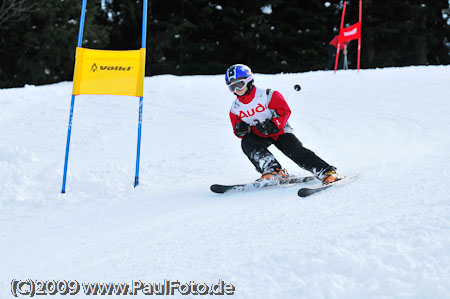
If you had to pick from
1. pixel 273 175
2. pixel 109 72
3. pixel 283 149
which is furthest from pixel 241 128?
pixel 109 72

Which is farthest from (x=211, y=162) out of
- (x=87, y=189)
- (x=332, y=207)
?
(x=332, y=207)

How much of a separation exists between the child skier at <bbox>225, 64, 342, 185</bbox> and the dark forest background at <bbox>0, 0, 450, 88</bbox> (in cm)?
1583

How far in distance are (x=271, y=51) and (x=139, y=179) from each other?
56.0 feet

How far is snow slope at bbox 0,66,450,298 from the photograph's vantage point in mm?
2373

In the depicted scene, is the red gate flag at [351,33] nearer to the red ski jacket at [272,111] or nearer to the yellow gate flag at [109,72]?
the red ski jacket at [272,111]

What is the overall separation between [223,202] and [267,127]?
0.94 m

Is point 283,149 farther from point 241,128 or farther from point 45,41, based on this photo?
point 45,41

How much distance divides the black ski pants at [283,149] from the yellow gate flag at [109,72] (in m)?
1.33

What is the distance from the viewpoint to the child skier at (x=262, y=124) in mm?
4637

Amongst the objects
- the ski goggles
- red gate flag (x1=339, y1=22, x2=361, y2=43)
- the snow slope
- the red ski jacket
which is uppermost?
red gate flag (x1=339, y1=22, x2=361, y2=43)

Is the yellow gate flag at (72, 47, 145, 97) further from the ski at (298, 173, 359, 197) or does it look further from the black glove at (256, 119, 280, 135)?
the ski at (298, 173, 359, 197)

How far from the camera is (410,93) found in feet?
30.6

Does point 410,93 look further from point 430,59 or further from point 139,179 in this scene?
point 430,59

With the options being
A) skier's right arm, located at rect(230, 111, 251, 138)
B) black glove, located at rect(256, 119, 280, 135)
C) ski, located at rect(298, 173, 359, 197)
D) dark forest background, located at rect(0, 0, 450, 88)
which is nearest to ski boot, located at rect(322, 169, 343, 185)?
ski, located at rect(298, 173, 359, 197)
